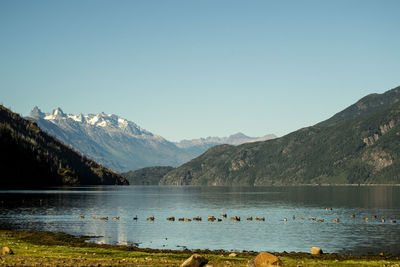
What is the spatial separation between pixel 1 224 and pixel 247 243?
58576mm

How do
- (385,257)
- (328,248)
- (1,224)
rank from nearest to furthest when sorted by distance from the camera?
(385,257)
(328,248)
(1,224)

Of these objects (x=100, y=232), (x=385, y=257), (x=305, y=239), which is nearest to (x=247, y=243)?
(x=305, y=239)

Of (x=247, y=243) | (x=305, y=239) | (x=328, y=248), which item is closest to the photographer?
(x=328, y=248)

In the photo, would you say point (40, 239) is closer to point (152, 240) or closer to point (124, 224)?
point (152, 240)

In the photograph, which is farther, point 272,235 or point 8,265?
point 272,235

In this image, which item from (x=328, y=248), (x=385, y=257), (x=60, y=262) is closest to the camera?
(x=60, y=262)

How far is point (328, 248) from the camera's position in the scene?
82.8m

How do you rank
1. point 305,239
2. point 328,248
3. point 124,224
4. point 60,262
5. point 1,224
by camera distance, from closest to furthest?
point 60,262, point 328,248, point 305,239, point 1,224, point 124,224

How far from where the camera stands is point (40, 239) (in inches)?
3265

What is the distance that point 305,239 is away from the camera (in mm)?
95750

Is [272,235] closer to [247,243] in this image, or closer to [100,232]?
[247,243]

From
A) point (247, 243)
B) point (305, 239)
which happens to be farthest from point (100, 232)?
point (305, 239)

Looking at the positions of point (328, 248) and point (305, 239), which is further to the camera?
point (305, 239)

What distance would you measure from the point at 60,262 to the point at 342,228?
8406cm
